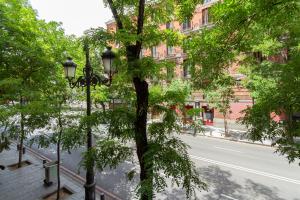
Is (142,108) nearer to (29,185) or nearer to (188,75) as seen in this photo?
(29,185)

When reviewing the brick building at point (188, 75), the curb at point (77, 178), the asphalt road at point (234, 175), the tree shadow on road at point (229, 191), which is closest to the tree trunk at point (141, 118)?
the asphalt road at point (234, 175)

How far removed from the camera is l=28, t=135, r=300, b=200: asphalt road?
10086mm

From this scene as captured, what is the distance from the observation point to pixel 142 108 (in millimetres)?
4895

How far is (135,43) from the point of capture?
5266 mm

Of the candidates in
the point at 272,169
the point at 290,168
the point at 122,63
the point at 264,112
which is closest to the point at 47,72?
the point at 122,63

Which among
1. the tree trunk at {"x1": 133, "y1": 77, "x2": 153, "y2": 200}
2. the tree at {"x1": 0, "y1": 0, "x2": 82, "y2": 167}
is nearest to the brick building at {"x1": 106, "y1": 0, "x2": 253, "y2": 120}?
the tree at {"x1": 0, "y1": 0, "x2": 82, "y2": 167}

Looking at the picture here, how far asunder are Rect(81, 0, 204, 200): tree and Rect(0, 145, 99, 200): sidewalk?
6.26 metres

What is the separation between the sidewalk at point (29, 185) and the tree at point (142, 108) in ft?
20.5

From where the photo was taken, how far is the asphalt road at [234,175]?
1009 cm

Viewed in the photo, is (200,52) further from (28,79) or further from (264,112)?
(28,79)

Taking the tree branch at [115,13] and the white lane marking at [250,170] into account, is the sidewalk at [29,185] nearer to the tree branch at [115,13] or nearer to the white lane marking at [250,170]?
the tree branch at [115,13]

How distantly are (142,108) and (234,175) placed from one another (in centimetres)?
949

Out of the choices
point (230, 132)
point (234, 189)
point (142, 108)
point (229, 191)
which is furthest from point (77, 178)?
point (230, 132)

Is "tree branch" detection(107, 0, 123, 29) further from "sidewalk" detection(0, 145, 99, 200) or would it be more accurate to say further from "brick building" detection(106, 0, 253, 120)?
"brick building" detection(106, 0, 253, 120)
